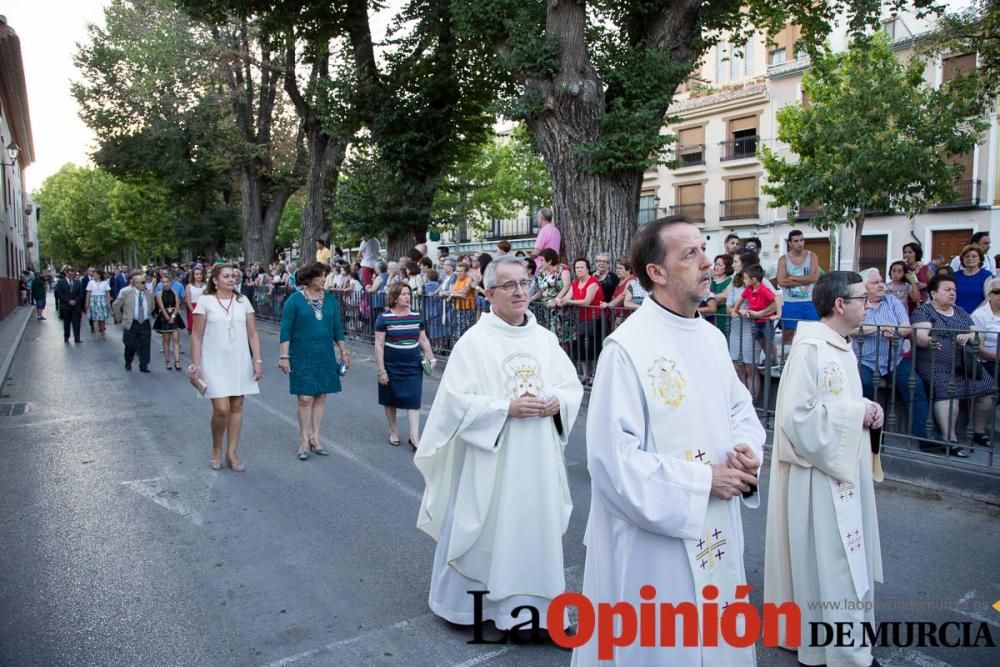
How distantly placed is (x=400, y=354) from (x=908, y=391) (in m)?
4.83

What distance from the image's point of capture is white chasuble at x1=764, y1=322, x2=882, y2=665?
350 centimetres

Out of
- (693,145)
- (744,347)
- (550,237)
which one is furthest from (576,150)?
(693,145)

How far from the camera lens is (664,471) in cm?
256

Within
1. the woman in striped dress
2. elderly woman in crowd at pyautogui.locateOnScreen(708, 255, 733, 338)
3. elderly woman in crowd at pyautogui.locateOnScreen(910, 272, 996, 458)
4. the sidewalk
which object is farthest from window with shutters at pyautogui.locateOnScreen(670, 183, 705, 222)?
elderly woman in crowd at pyautogui.locateOnScreen(910, 272, 996, 458)

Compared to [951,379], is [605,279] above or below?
above

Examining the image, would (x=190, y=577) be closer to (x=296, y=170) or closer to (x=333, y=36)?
(x=333, y=36)

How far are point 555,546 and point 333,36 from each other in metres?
17.1

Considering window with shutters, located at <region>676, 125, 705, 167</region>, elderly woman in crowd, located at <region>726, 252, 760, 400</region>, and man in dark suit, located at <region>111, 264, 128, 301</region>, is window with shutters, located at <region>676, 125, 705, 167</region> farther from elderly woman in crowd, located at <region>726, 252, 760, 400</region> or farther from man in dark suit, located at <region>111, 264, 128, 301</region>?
elderly woman in crowd, located at <region>726, 252, 760, 400</region>

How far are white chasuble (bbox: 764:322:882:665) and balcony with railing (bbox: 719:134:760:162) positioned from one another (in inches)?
1517

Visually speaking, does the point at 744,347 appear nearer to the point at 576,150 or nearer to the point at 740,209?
the point at 576,150

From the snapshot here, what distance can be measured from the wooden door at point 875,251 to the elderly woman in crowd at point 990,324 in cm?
3007

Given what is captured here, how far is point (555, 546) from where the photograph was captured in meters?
3.87

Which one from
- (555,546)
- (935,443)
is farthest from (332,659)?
(935,443)

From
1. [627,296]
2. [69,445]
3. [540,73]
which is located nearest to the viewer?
[69,445]
